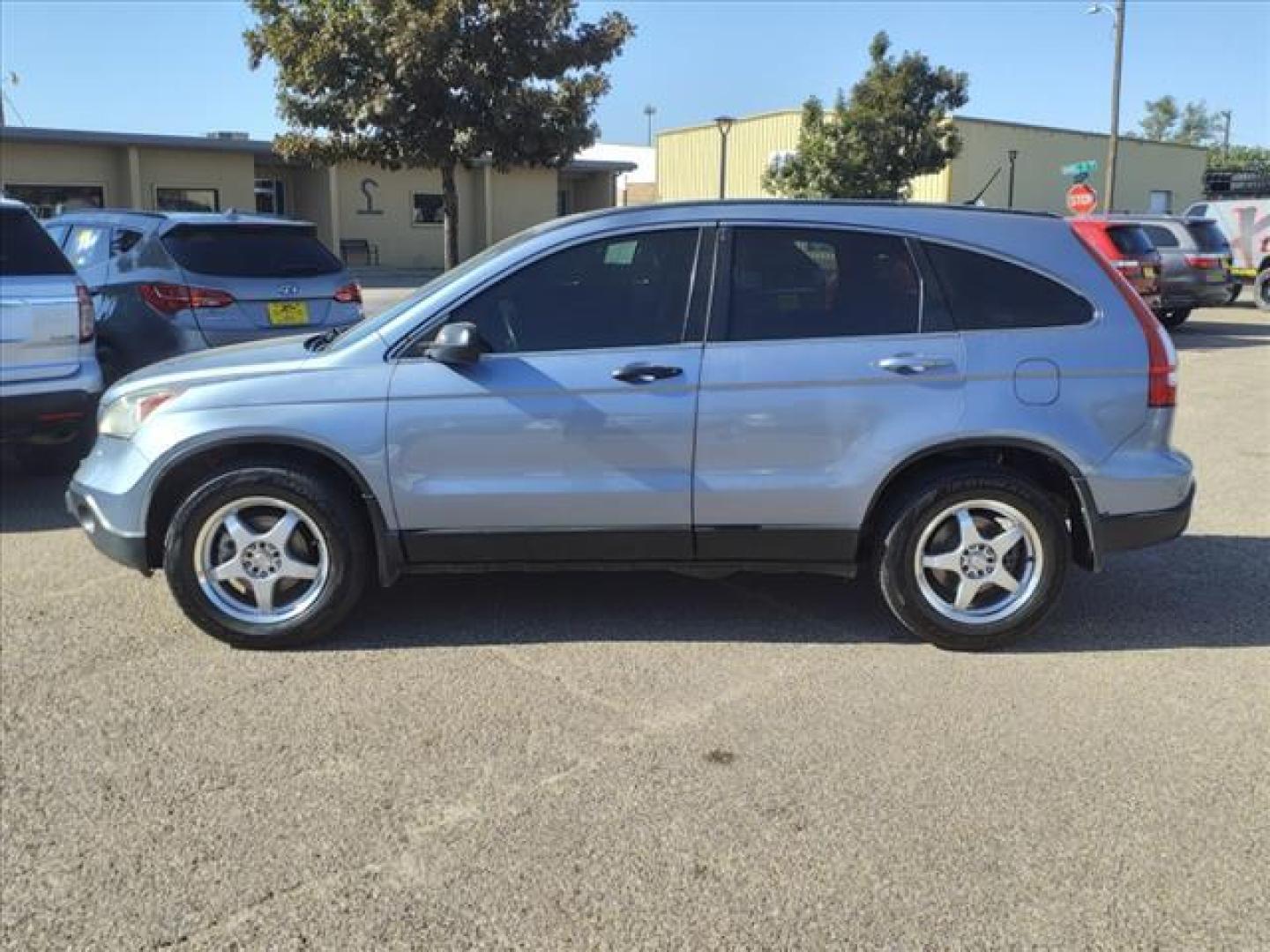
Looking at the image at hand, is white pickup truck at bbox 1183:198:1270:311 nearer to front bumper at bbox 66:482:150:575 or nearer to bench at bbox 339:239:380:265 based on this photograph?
front bumper at bbox 66:482:150:575

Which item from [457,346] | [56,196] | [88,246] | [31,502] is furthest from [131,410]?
[56,196]

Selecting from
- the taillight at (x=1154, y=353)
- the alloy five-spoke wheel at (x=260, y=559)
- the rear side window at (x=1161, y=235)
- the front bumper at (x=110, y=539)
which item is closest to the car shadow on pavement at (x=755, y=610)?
the alloy five-spoke wheel at (x=260, y=559)

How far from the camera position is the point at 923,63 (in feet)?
83.5

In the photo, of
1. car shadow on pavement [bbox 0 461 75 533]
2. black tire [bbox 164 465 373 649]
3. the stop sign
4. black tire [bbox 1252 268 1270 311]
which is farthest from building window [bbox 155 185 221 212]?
black tire [bbox 164 465 373 649]

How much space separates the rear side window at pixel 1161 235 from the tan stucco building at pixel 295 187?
1304cm

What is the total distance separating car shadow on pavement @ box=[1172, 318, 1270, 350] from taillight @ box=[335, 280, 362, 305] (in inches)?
473

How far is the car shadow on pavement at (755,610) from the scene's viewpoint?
475 centimetres

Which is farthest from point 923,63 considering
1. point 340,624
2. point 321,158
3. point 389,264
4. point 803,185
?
point 340,624

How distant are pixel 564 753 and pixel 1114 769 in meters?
1.77

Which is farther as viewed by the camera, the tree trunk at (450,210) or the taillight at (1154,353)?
the tree trunk at (450,210)

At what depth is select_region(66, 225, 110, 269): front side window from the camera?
8867mm

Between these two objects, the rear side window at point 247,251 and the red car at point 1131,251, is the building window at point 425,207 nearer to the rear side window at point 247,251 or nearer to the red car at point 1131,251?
the red car at point 1131,251

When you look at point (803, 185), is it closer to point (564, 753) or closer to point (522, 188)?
point (522, 188)

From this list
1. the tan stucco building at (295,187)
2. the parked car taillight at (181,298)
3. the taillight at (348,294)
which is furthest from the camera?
the tan stucco building at (295,187)
